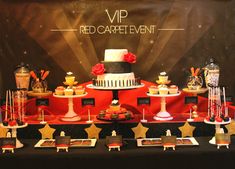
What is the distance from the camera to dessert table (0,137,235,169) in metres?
2.79

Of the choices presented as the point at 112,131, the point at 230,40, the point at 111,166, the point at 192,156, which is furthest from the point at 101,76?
the point at 230,40

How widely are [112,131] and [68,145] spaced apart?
1.45 feet

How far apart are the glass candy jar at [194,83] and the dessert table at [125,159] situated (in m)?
0.78

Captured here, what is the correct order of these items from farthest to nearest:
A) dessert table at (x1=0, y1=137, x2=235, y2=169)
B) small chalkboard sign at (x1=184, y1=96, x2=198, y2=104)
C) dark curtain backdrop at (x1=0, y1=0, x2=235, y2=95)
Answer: dark curtain backdrop at (x1=0, y1=0, x2=235, y2=95)
small chalkboard sign at (x1=184, y1=96, x2=198, y2=104)
dessert table at (x1=0, y1=137, x2=235, y2=169)

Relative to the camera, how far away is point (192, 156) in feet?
9.16

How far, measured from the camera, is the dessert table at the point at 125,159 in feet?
9.14

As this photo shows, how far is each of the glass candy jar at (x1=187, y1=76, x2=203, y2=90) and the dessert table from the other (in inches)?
30.7

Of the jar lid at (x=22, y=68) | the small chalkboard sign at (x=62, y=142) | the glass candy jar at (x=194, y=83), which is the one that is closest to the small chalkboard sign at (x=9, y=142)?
the small chalkboard sign at (x=62, y=142)

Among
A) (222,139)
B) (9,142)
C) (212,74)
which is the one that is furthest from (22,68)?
(222,139)

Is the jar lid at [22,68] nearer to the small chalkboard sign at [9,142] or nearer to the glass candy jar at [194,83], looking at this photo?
the small chalkboard sign at [9,142]

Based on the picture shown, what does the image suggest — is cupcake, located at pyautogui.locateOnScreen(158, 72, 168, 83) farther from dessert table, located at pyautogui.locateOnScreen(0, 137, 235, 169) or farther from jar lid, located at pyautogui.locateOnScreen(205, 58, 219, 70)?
dessert table, located at pyautogui.locateOnScreen(0, 137, 235, 169)

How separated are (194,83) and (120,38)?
0.83m

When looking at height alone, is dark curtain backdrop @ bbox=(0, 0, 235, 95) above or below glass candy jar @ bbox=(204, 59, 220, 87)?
above

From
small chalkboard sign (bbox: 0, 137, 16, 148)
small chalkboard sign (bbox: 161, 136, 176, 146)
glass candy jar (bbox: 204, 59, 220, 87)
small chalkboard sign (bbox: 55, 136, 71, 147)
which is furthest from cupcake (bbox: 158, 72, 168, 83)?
small chalkboard sign (bbox: 0, 137, 16, 148)
